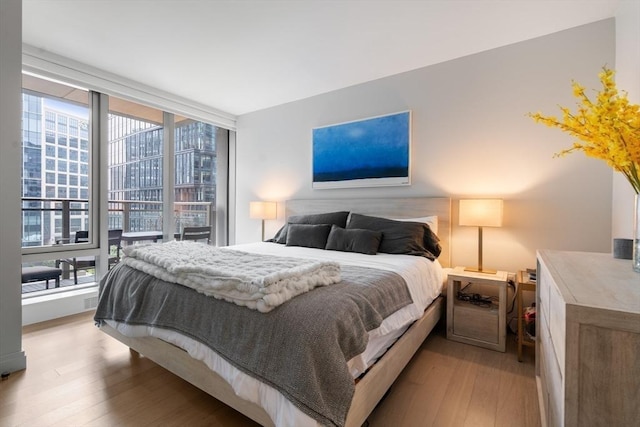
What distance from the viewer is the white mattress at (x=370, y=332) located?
109 cm

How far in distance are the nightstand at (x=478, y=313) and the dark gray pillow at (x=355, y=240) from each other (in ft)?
2.24

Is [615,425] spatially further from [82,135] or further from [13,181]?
[82,135]

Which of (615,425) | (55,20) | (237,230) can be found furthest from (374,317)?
(237,230)

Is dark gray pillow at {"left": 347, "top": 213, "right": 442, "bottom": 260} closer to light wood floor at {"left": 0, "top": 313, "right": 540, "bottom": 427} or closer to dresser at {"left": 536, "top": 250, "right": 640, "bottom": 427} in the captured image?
light wood floor at {"left": 0, "top": 313, "right": 540, "bottom": 427}

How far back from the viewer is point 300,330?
110 cm

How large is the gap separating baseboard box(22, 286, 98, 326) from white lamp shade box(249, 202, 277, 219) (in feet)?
6.43

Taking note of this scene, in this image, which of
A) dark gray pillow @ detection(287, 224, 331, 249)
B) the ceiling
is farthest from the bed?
the ceiling

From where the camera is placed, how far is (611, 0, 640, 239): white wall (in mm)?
1655

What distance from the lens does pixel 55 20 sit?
Result: 2.24 metres

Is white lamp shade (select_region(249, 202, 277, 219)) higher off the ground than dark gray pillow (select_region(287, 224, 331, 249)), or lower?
higher

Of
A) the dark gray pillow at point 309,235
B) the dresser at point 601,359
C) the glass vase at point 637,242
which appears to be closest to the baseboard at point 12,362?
the dark gray pillow at point 309,235

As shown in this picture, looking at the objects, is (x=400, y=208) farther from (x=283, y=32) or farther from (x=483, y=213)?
(x=283, y=32)

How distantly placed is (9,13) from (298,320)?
2.66 m

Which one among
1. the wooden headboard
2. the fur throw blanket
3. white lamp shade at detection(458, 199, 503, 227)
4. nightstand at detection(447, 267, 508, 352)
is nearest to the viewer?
the fur throw blanket
